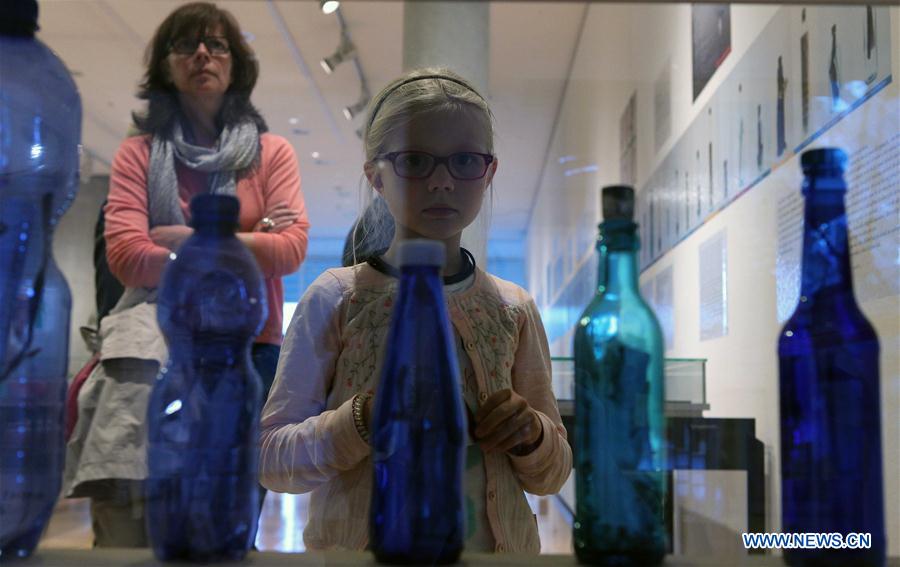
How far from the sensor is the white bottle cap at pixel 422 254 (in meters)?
0.67

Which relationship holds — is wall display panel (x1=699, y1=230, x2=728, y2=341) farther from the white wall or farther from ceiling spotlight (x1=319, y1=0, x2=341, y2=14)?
ceiling spotlight (x1=319, y1=0, x2=341, y2=14)

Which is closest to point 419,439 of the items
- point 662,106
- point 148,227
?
point 148,227

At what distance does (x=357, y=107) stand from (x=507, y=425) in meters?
0.36

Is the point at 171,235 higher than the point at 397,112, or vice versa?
the point at 397,112

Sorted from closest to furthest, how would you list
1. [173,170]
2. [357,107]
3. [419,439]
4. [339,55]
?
[419,439] < [173,170] < [357,107] < [339,55]

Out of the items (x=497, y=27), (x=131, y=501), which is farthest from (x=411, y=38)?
(x=131, y=501)

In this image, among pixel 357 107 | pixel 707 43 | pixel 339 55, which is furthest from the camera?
pixel 707 43

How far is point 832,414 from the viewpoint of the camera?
0.68 meters

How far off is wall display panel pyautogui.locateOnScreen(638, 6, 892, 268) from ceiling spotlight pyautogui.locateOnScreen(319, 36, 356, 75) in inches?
14.3

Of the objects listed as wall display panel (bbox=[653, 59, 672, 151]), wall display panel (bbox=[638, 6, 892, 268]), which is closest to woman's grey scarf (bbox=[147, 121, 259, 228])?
wall display panel (bbox=[638, 6, 892, 268])

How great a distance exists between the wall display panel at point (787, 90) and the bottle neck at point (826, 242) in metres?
0.11

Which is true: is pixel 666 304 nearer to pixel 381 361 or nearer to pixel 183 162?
pixel 381 361

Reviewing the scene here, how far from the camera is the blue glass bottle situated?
675 mm

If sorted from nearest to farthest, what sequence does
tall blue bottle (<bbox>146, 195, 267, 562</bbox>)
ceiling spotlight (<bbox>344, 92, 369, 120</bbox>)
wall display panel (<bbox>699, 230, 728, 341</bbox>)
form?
tall blue bottle (<bbox>146, 195, 267, 562</bbox>), ceiling spotlight (<bbox>344, 92, 369, 120</bbox>), wall display panel (<bbox>699, 230, 728, 341</bbox>)
